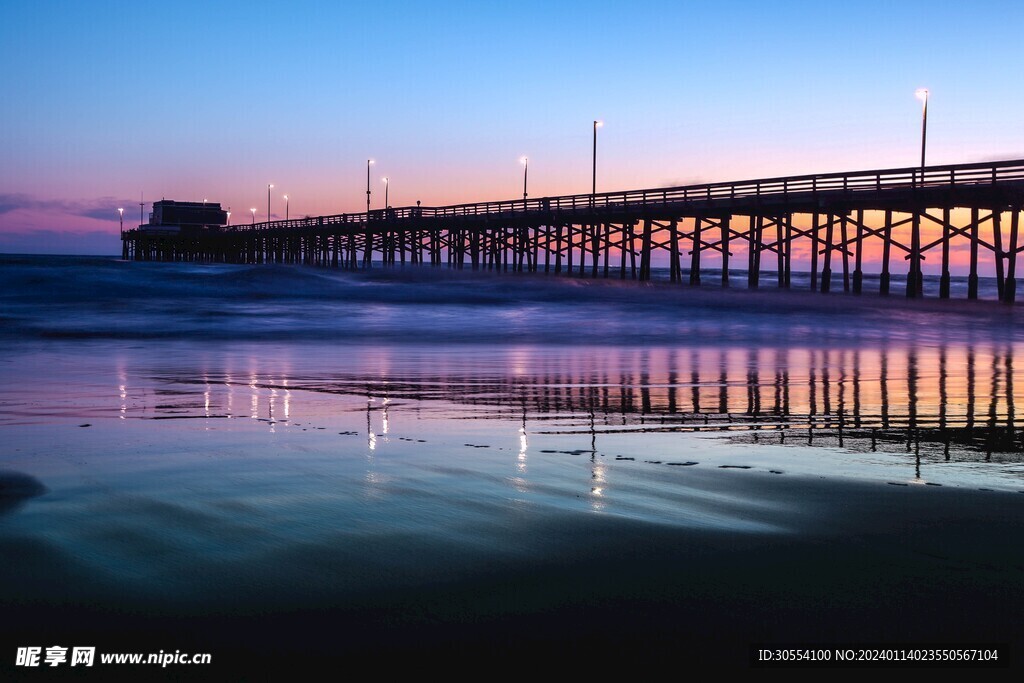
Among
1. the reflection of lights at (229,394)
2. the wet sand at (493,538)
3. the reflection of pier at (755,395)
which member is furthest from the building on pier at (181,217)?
the wet sand at (493,538)

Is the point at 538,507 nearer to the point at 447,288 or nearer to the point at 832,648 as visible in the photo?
the point at 832,648

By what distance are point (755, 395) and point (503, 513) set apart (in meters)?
5.21

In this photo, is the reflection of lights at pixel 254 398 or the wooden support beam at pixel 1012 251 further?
the wooden support beam at pixel 1012 251

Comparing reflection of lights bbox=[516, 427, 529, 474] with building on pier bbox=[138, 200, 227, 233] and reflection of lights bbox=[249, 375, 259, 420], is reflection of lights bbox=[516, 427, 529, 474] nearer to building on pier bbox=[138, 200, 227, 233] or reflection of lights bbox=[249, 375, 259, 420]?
reflection of lights bbox=[249, 375, 259, 420]

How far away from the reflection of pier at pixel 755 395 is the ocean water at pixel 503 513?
56mm

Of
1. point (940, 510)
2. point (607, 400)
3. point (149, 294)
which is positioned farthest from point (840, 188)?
point (940, 510)

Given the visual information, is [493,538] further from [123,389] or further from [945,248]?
[945,248]

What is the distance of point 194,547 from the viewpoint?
10.8 feet

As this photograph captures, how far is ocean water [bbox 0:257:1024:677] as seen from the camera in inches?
101

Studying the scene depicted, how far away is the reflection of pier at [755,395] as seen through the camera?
6277 millimetres

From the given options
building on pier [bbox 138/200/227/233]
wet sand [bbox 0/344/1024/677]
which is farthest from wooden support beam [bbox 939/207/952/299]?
building on pier [bbox 138/200/227/233]

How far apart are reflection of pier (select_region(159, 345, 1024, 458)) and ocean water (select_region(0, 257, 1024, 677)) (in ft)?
0.18

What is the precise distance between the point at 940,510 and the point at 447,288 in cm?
3534

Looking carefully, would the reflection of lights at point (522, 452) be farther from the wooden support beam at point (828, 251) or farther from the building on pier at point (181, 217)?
the building on pier at point (181, 217)
